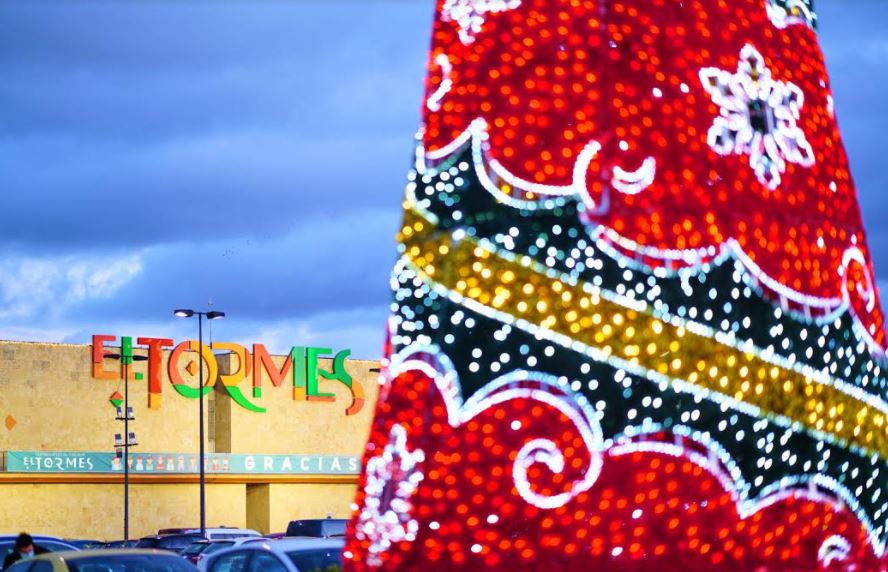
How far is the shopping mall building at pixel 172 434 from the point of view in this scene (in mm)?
51875

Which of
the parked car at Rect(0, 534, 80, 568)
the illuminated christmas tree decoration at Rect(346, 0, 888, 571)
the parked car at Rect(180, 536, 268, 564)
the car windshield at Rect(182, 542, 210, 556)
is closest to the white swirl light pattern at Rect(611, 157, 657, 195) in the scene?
the illuminated christmas tree decoration at Rect(346, 0, 888, 571)

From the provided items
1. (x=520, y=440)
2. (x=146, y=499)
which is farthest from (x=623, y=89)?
(x=146, y=499)

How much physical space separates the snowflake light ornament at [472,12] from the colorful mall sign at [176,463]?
44.6 meters

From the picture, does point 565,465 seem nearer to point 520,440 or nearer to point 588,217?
point 520,440

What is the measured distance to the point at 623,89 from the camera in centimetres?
837

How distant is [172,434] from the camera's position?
55406 millimetres

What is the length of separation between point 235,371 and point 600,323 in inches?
1945

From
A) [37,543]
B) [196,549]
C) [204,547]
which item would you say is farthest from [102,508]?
[37,543]

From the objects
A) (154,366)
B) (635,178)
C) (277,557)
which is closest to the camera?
(635,178)

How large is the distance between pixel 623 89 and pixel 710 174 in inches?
27.1

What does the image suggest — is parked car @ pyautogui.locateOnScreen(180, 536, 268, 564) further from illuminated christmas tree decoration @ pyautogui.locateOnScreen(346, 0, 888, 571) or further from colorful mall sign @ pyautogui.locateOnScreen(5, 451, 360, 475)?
colorful mall sign @ pyautogui.locateOnScreen(5, 451, 360, 475)

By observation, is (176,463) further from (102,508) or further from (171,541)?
(171,541)

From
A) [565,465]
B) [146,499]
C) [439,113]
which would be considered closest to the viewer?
[565,465]

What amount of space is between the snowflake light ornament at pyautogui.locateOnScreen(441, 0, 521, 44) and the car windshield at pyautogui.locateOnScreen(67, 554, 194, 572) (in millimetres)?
6705
